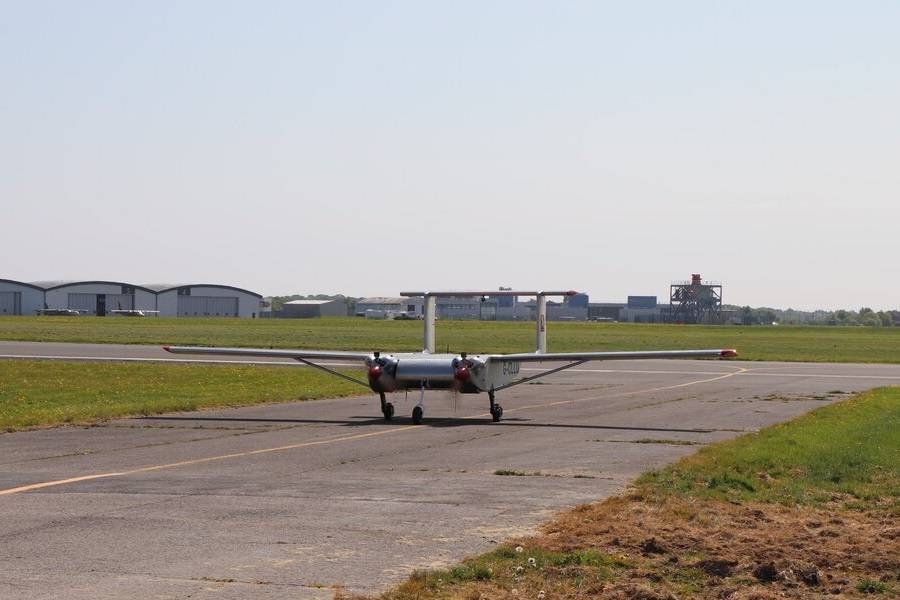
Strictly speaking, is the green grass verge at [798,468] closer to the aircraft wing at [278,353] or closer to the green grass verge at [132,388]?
the aircraft wing at [278,353]

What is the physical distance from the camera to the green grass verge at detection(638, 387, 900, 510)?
16.2 meters

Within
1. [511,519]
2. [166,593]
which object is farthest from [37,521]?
[511,519]

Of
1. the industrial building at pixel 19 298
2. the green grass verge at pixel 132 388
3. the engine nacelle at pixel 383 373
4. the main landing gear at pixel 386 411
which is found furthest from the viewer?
the industrial building at pixel 19 298

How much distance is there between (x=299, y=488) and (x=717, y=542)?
6.52 m

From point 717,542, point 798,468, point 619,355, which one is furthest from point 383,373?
point 717,542

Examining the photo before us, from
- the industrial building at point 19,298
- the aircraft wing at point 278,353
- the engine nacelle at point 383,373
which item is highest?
the industrial building at point 19,298

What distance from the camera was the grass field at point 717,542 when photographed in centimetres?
1038

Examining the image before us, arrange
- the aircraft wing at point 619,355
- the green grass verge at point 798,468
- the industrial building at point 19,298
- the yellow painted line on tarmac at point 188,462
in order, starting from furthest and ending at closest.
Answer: the industrial building at point 19,298
the aircraft wing at point 619,355
the yellow painted line on tarmac at point 188,462
the green grass verge at point 798,468

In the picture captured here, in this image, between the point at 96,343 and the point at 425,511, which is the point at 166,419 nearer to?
the point at 425,511

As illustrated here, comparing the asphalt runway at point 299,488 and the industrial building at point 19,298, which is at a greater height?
the industrial building at point 19,298

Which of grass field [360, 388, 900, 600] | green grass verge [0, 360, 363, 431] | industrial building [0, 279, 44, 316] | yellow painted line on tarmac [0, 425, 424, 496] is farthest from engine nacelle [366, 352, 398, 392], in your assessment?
industrial building [0, 279, 44, 316]

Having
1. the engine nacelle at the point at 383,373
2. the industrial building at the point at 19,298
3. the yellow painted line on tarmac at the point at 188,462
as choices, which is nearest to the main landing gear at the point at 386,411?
the engine nacelle at the point at 383,373

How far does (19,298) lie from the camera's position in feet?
563

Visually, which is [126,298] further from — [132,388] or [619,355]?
[619,355]
